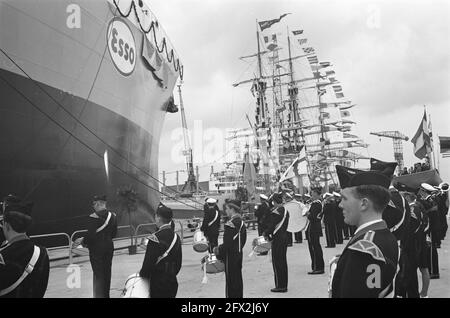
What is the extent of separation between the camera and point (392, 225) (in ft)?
15.9

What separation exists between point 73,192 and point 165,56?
1056 centimetres

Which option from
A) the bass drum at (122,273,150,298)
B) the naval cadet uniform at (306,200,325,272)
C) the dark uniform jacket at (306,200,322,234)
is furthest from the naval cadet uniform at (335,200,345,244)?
the bass drum at (122,273,150,298)

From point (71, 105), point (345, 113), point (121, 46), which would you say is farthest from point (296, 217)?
point (345, 113)

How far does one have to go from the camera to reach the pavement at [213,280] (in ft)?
21.8

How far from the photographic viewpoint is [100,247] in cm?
568

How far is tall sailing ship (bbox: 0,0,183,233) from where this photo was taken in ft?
33.6

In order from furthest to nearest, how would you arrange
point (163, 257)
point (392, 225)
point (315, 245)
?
point (315, 245) → point (392, 225) → point (163, 257)

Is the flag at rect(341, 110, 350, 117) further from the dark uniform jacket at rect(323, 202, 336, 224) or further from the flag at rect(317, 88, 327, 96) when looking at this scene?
the dark uniform jacket at rect(323, 202, 336, 224)

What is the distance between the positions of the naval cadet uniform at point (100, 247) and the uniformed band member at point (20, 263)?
8.50 ft

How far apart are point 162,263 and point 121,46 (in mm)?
12046

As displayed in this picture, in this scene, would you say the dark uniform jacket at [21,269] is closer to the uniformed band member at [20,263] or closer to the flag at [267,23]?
the uniformed band member at [20,263]
